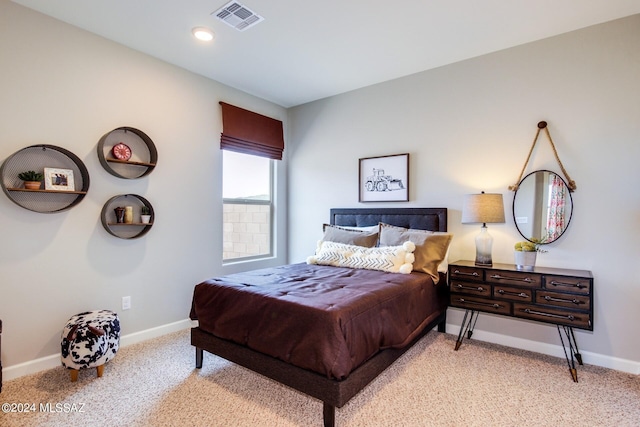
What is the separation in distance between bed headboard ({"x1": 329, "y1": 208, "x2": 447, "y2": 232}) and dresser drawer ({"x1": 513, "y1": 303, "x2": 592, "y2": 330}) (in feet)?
3.23

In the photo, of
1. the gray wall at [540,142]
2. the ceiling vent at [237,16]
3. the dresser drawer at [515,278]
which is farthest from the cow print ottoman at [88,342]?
the dresser drawer at [515,278]

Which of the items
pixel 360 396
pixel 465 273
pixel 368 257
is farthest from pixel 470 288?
pixel 360 396

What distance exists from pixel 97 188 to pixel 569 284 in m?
3.75

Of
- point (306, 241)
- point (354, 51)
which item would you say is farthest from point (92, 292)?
point (354, 51)

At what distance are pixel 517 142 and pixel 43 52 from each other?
154 inches

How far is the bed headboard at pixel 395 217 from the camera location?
331 cm

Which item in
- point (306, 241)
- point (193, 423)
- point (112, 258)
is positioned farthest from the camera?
point (306, 241)

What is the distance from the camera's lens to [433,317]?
2869 millimetres

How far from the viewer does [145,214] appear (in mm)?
3029

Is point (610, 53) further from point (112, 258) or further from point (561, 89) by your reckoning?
point (112, 258)

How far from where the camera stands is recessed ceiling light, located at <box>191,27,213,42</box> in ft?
8.70

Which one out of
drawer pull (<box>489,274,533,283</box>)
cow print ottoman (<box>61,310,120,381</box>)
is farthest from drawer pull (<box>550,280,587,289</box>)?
cow print ottoman (<box>61,310,120,381</box>)

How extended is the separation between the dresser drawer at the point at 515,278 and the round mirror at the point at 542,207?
1.43ft

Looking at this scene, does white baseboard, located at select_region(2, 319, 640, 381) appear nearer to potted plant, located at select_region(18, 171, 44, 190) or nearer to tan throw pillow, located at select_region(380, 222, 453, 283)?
tan throw pillow, located at select_region(380, 222, 453, 283)
